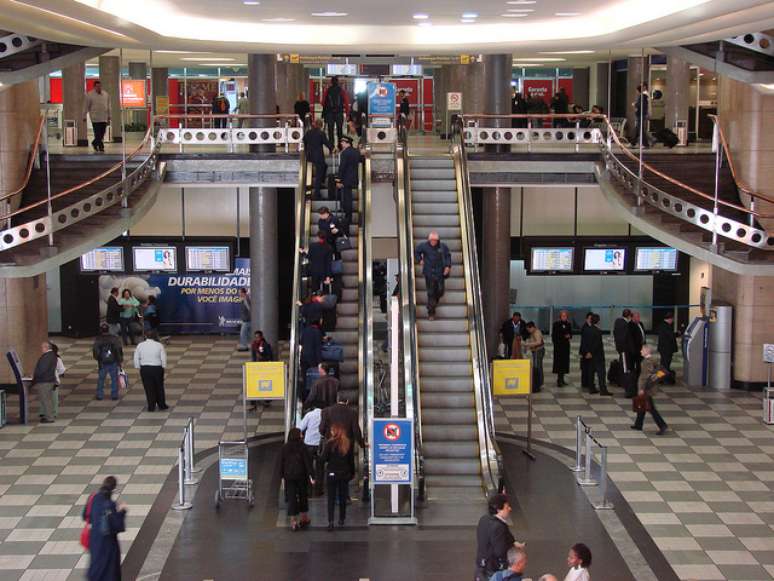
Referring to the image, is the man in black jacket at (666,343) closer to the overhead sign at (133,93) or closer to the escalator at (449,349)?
the escalator at (449,349)

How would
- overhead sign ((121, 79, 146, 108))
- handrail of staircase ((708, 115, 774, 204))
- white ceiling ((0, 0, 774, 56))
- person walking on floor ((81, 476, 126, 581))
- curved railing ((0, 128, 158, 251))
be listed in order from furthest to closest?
overhead sign ((121, 79, 146, 108)) → handrail of staircase ((708, 115, 774, 204)) → curved railing ((0, 128, 158, 251)) → white ceiling ((0, 0, 774, 56)) → person walking on floor ((81, 476, 126, 581))

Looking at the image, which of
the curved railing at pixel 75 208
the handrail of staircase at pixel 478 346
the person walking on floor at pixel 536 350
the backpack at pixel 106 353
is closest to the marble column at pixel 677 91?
the handrail of staircase at pixel 478 346

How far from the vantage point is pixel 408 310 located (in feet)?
58.7

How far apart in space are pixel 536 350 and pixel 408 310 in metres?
5.84

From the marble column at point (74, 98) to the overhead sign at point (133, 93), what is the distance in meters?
5.27

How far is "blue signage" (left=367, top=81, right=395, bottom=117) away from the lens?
85.7 feet

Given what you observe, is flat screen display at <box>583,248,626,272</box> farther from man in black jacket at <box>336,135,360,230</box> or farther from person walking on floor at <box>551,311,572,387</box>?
man in black jacket at <box>336,135,360,230</box>

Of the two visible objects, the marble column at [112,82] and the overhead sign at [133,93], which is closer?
the overhead sign at [133,93]

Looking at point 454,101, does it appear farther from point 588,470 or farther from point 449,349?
point 588,470

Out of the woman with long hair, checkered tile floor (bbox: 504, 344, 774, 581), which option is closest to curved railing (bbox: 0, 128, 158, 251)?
the woman with long hair

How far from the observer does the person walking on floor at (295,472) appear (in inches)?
571

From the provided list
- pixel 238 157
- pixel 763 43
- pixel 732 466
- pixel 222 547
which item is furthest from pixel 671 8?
pixel 238 157

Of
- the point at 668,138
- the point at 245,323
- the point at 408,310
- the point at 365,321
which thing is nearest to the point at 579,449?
the point at 408,310

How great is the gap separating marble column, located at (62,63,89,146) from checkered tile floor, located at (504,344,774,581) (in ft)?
55.6
